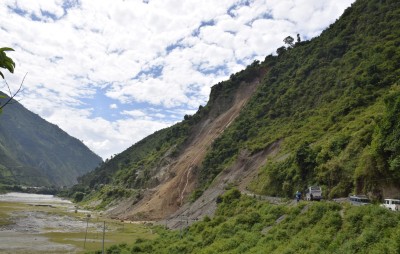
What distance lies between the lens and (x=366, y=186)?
33.6 metres

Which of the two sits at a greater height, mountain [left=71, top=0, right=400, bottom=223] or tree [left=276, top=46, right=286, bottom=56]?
tree [left=276, top=46, right=286, bottom=56]

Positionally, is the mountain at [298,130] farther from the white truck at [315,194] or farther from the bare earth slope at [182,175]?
the white truck at [315,194]

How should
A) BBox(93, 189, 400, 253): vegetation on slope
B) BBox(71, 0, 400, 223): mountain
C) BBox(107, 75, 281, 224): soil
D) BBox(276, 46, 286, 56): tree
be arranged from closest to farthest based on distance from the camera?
BBox(93, 189, 400, 253): vegetation on slope → BBox(71, 0, 400, 223): mountain → BBox(107, 75, 281, 224): soil → BBox(276, 46, 286, 56): tree

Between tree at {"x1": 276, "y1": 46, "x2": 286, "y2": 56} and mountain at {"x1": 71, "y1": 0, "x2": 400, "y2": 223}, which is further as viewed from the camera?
tree at {"x1": 276, "y1": 46, "x2": 286, "y2": 56}

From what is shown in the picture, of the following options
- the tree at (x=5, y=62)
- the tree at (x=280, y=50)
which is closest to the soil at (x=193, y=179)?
the tree at (x=280, y=50)

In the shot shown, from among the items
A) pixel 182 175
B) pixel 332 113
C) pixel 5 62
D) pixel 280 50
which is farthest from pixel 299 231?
pixel 280 50

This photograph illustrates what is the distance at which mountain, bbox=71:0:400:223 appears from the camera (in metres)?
37.4

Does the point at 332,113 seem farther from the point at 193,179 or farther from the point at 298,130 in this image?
the point at 193,179

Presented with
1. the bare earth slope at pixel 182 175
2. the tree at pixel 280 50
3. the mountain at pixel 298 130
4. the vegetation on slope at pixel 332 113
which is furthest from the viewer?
the tree at pixel 280 50

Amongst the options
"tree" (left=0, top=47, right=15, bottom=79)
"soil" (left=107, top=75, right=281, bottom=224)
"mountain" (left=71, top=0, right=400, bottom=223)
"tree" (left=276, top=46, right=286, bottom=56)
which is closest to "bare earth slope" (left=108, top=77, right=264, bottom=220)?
"soil" (left=107, top=75, right=281, bottom=224)

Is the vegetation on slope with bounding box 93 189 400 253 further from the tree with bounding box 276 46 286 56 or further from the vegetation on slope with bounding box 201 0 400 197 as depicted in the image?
the tree with bounding box 276 46 286 56

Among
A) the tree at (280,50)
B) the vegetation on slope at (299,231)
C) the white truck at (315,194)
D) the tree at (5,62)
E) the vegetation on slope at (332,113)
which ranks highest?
the tree at (280,50)

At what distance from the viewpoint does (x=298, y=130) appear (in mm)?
65188

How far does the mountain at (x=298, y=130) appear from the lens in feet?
123
